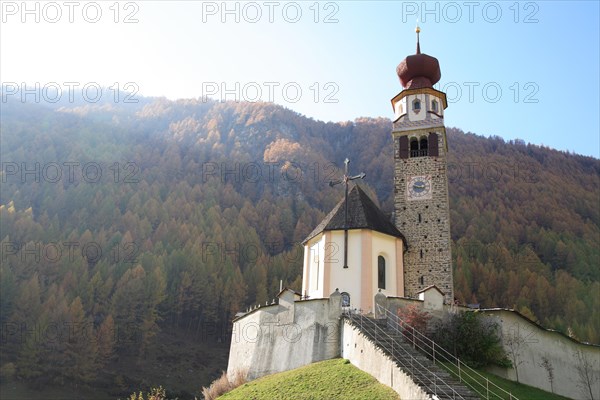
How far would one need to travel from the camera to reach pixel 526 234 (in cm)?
9069

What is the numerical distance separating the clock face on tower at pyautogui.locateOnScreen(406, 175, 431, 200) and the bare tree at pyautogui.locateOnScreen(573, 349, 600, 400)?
12970 millimetres

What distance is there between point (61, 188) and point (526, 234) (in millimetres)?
75763

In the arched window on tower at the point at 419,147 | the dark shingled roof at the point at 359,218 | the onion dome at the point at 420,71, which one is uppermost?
the onion dome at the point at 420,71

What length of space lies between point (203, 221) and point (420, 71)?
55890mm

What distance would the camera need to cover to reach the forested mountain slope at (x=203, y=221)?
209 feet

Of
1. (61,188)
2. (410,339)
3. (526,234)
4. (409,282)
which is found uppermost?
(61,188)

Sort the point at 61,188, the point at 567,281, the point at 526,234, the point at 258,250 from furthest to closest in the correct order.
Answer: the point at 61,188 < the point at 526,234 < the point at 258,250 < the point at 567,281

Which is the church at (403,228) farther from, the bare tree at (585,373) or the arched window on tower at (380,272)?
the bare tree at (585,373)

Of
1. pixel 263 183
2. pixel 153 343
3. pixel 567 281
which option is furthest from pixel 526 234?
pixel 153 343

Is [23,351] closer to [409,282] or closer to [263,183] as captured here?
[409,282]

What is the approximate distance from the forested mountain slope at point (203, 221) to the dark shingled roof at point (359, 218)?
31.8 metres

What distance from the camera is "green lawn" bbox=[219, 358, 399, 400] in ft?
71.1

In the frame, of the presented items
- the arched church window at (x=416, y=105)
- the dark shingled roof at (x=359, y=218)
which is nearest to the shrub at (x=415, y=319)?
the dark shingled roof at (x=359, y=218)

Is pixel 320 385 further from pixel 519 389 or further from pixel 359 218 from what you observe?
pixel 359 218
